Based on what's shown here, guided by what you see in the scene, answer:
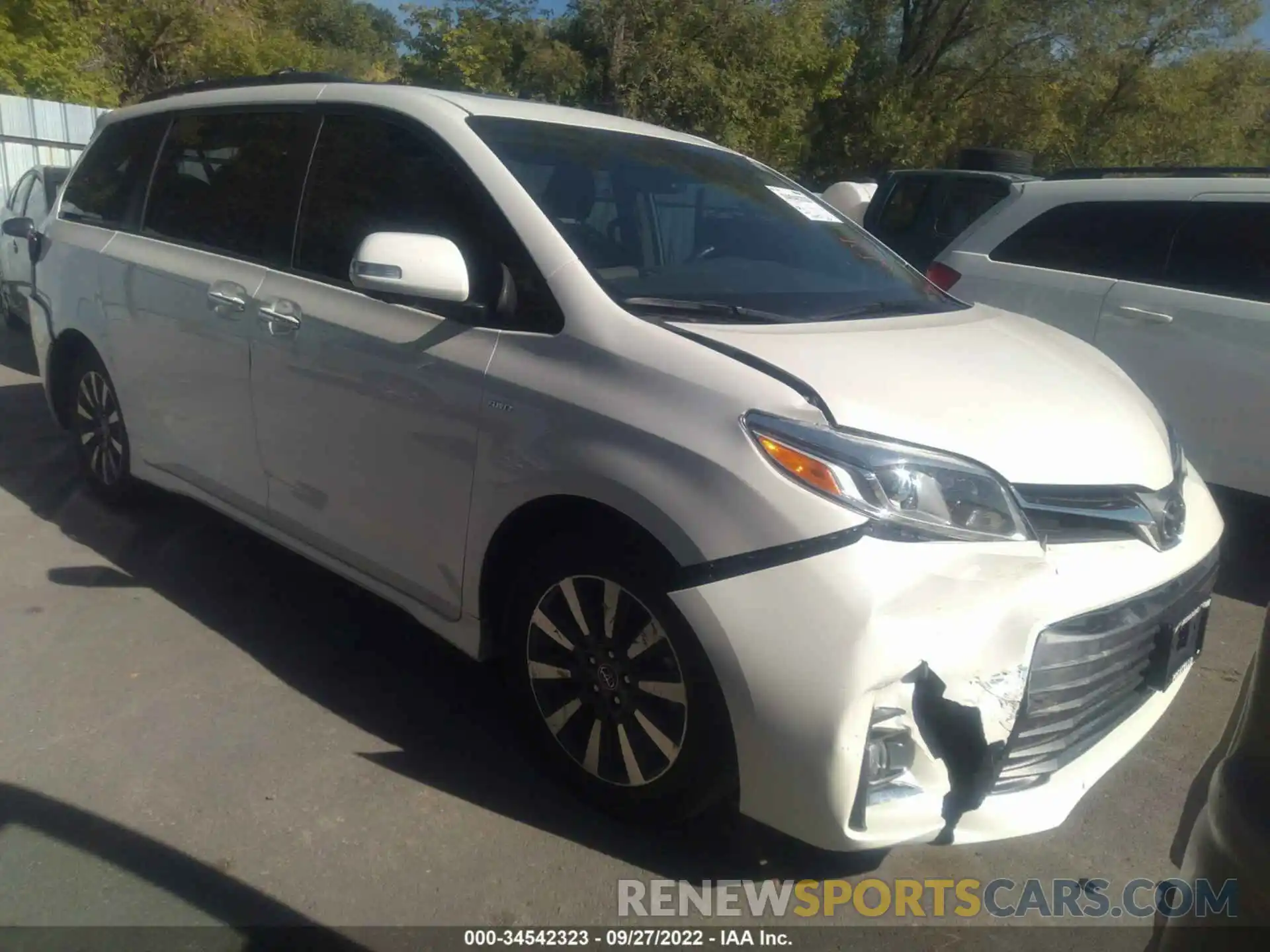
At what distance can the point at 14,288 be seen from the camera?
938cm

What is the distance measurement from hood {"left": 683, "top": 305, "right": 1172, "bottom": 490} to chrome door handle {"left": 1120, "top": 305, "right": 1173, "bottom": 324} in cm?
210

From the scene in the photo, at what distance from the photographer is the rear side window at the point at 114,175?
4633 millimetres

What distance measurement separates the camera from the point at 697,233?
3514 mm

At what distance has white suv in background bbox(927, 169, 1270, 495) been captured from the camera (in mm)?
4820

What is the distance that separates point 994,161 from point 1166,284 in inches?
178

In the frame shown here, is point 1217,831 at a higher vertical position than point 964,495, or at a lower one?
lower

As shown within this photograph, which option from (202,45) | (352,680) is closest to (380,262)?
(352,680)

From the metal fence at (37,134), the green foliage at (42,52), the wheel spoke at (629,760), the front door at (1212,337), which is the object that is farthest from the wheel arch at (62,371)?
the green foliage at (42,52)

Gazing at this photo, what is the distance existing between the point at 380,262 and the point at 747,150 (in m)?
17.8

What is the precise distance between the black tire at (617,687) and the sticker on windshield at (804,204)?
1.73 m

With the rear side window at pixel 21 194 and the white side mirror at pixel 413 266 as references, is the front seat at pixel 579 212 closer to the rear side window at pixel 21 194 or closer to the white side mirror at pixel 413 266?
the white side mirror at pixel 413 266

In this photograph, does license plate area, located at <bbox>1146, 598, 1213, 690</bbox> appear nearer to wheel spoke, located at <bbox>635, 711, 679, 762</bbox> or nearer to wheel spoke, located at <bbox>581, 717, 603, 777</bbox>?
wheel spoke, located at <bbox>635, 711, 679, 762</bbox>

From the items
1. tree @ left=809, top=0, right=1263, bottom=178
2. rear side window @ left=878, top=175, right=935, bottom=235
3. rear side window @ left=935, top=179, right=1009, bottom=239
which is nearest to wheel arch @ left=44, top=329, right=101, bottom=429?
rear side window @ left=878, top=175, right=935, bottom=235

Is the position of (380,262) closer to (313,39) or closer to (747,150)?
(747,150)
